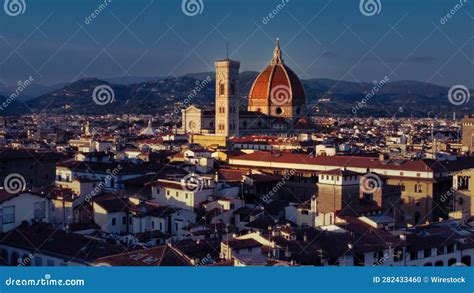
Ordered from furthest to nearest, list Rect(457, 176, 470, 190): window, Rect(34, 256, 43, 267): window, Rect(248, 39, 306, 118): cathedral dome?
A: 1. Rect(248, 39, 306, 118): cathedral dome
2. Rect(457, 176, 470, 190): window
3. Rect(34, 256, 43, 267): window

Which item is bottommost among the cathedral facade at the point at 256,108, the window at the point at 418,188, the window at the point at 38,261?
the window at the point at 38,261

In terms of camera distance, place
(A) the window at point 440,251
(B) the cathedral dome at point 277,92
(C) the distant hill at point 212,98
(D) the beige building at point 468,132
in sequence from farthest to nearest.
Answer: (C) the distant hill at point 212,98, (B) the cathedral dome at point 277,92, (D) the beige building at point 468,132, (A) the window at point 440,251

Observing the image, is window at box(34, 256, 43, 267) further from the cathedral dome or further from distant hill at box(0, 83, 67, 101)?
the cathedral dome

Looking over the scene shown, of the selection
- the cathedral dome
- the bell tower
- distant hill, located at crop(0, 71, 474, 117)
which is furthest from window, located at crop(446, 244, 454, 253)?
distant hill, located at crop(0, 71, 474, 117)

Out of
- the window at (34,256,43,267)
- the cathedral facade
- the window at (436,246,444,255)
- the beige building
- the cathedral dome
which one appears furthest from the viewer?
the cathedral dome

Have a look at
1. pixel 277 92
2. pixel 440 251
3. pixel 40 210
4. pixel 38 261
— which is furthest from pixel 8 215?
pixel 277 92

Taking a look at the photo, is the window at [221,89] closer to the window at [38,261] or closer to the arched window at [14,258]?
the arched window at [14,258]

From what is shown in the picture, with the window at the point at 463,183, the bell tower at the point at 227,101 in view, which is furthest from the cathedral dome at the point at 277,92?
the window at the point at 463,183
